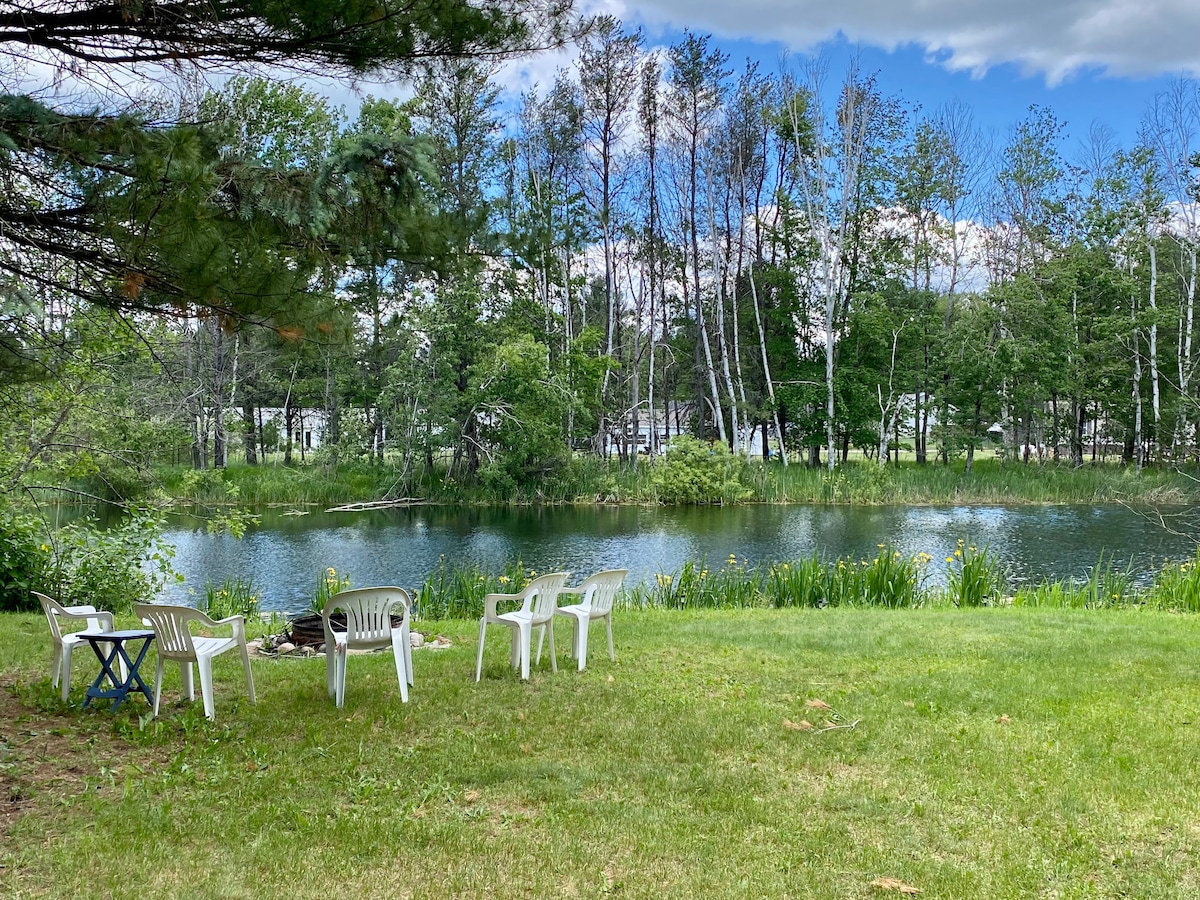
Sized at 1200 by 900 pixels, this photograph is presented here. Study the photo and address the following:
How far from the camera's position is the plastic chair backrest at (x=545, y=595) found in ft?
18.4

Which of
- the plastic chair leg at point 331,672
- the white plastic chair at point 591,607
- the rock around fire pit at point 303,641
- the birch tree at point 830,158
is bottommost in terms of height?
the rock around fire pit at point 303,641

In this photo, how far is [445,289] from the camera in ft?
74.5

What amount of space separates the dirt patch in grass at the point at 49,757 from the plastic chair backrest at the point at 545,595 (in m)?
2.29

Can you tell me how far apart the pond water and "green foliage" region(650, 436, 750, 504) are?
82 cm

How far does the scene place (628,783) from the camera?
12.1ft

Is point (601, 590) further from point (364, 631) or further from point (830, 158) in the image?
point (830, 158)

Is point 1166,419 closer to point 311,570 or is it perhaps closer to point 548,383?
point 548,383

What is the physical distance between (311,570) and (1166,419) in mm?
23694

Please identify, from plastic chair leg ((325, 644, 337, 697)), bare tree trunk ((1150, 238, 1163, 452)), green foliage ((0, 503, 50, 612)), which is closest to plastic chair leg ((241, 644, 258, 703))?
plastic chair leg ((325, 644, 337, 697))

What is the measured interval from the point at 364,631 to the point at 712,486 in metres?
18.0

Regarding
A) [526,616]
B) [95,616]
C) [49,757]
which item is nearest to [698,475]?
[526,616]

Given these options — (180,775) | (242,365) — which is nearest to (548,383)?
(242,365)

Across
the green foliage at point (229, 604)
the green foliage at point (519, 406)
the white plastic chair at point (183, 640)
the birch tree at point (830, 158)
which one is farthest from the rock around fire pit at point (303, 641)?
the birch tree at point (830, 158)

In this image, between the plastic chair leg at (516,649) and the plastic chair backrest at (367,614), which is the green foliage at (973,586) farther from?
the plastic chair backrest at (367,614)
